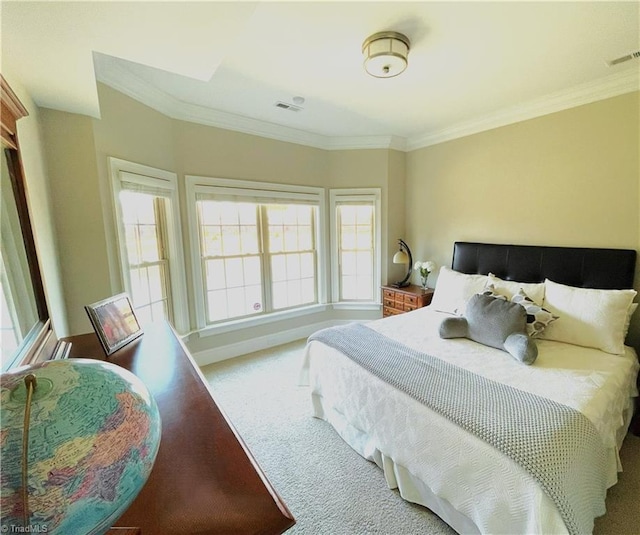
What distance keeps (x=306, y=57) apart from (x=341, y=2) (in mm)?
544

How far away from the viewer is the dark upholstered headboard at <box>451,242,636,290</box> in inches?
93.5

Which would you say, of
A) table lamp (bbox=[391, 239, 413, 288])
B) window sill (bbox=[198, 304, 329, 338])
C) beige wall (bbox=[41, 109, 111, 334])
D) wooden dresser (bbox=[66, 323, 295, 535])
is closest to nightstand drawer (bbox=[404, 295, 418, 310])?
table lamp (bbox=[391, 239, 413, 288])

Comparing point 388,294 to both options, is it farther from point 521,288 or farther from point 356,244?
point 521,288

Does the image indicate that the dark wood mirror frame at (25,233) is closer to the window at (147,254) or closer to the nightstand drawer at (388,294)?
the window at (147,254)

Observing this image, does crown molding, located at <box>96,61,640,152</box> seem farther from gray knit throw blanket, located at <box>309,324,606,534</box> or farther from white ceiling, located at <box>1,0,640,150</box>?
gray knit throw blanket, located at <box>309,324,606,534</box>

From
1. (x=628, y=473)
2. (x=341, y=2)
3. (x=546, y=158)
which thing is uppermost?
(x=341, y=2)

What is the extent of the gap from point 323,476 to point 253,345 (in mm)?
2055

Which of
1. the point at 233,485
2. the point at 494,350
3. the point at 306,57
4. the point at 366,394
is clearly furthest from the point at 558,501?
the point at 306,57

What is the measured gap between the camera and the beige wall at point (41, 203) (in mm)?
1542

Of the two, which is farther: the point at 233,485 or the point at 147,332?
the point at 147,332

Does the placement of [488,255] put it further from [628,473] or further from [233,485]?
[233,485]

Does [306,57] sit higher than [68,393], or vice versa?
[306,57]

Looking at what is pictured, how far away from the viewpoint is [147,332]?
184cm

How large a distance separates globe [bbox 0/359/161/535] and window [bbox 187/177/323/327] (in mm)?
2771
